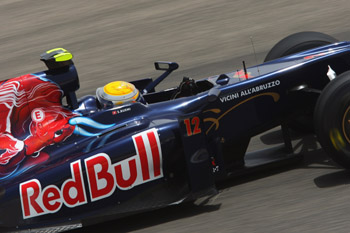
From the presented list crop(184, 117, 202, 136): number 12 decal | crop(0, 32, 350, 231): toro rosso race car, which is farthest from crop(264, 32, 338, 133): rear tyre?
crop(184, 117, 202, 136): number 12 decal

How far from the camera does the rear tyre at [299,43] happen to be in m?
6.43

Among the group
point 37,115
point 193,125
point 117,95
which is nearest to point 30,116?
point 37,115

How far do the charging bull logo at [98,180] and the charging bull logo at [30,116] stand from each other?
443 millimetres

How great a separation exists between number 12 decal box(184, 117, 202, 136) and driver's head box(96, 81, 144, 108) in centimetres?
71

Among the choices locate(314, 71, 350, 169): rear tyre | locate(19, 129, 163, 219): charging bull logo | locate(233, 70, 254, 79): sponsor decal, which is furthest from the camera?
locate(233, 70, 254, 79): sponsor decal

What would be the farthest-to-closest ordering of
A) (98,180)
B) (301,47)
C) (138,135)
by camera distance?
(301,47) → (138,135) → (98,180)

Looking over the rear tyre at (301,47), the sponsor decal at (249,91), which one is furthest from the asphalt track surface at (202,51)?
the sponsor decal at (249,91)

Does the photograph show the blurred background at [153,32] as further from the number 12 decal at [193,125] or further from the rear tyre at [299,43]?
the number 12 decal at [193,125]

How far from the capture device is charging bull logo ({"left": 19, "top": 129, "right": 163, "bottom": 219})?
16.6ft

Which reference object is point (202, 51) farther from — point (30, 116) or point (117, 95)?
point (30, 116)

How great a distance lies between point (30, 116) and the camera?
18.2 feet

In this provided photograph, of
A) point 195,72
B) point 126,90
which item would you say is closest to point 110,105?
point 126,90

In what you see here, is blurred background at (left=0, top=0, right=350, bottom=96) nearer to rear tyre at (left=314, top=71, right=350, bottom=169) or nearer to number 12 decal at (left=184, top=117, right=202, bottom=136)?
number 12 decal at (left=184, top=117, right=202, bottom=136)

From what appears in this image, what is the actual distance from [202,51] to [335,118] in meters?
4.82
